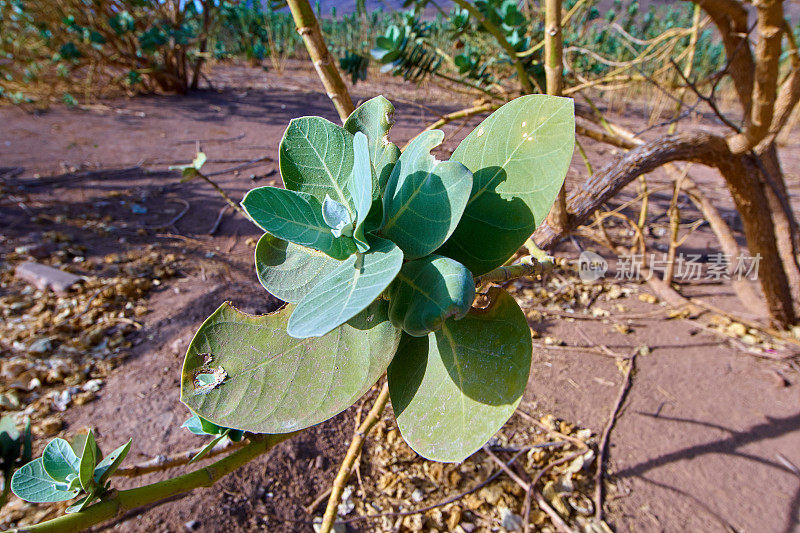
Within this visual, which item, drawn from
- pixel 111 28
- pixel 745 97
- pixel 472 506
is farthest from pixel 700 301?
pixel 111 28

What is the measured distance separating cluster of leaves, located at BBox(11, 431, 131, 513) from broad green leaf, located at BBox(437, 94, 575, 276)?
0.33 metres

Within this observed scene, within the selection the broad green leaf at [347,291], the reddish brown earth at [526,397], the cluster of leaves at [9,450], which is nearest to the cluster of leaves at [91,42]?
the reddish brown earth at [526,397]

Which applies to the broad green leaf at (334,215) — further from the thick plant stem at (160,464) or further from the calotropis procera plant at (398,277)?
the thick plant stem at (160,464)

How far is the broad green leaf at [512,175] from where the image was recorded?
317mm

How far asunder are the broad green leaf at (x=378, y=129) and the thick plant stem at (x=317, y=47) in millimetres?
189

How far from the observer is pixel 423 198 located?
31 cm

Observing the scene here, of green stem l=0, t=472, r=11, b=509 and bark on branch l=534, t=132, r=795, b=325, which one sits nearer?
green stem l=0, t=472, r=11, b=509

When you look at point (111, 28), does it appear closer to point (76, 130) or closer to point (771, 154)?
point (76, 130)

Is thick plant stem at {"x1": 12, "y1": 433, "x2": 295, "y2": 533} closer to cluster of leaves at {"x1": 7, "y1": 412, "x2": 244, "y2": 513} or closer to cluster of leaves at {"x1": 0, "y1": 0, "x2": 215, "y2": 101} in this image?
cluster of leaves at {"x1": 7, "y1": 412, "x2": 244, "y2": 513}

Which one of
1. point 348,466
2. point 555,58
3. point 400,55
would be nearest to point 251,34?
point 400,55

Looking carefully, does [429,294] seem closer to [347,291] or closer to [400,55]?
[347,291]

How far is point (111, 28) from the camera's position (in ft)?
15.6

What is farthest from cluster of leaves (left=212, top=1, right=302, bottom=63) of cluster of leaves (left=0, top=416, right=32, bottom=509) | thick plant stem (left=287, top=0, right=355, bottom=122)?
cluster of leaves (left=0, top=416, right=32, bottom=509)

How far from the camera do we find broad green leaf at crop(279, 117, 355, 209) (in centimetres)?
34
